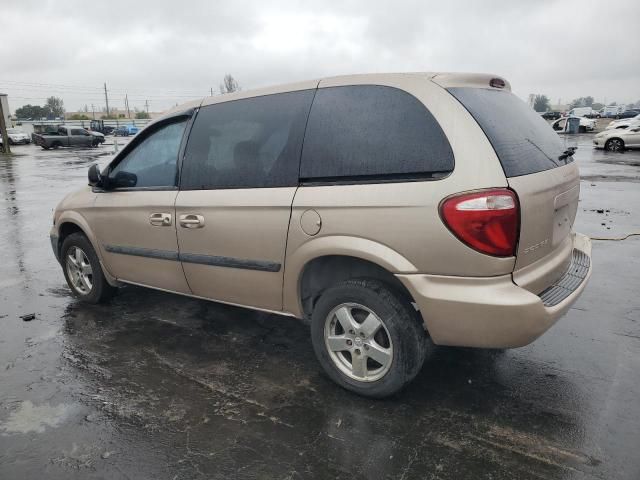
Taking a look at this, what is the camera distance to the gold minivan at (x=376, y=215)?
249 cm

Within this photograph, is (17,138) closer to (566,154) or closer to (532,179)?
(566,154)

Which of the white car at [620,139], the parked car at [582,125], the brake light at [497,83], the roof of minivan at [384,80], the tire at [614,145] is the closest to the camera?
the roof of minivan at [384,80]

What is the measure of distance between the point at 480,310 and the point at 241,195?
169 cm

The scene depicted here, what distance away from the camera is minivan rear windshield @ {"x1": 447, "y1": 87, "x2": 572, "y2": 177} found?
260cm

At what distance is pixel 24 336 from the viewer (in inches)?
157

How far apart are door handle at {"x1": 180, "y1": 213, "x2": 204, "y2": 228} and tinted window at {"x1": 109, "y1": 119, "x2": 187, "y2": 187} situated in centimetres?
33

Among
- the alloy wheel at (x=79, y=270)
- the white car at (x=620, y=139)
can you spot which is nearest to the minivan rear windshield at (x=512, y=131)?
the alloy wheel at (x=79, y=270)

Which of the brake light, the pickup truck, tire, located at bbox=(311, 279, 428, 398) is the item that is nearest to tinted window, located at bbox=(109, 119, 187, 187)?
tire, located at bbox=(311, 279, 428, 398)

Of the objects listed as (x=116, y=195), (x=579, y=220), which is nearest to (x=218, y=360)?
(x=116, y=195)

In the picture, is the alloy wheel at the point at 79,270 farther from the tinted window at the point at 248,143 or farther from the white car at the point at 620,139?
the white car at the point at 620,139

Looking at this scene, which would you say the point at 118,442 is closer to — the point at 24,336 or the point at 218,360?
the point at 218,360

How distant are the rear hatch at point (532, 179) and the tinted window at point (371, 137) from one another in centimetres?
26

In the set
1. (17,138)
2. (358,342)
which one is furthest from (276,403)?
(17,138)

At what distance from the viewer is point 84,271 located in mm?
4625
